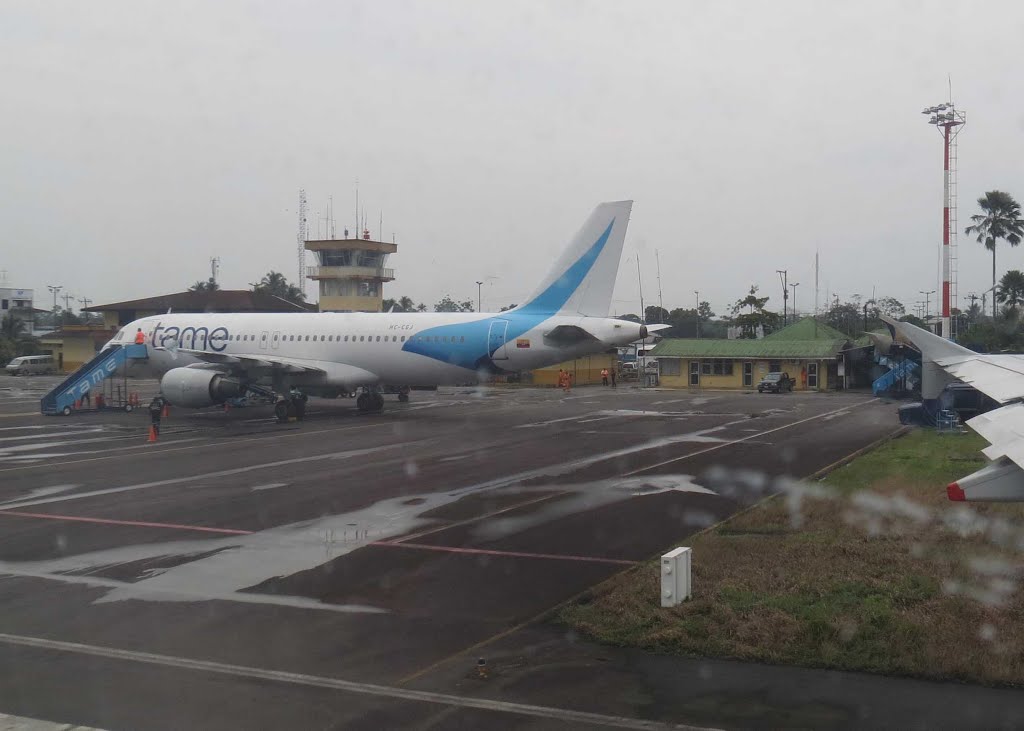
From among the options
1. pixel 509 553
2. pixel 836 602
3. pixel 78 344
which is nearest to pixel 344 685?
pixel 509 553

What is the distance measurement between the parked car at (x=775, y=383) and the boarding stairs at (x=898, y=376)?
2449 cm

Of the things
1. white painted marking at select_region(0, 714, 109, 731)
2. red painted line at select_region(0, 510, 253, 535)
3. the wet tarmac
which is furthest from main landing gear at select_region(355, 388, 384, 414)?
white painted marking at select_region(0, 714, 109, 731)

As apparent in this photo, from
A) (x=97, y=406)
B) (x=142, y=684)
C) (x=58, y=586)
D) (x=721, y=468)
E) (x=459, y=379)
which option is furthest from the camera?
(x=97, y=406)

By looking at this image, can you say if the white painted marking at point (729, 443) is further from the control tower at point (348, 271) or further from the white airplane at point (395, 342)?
the control tower at point (348, 271)

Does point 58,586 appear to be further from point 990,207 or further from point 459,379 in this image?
point 990,207

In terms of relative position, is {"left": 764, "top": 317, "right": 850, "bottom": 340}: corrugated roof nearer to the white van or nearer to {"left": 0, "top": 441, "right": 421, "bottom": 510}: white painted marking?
{"left": 0, "top": 441, "right": 421, "bottom": 510}: white painted marking

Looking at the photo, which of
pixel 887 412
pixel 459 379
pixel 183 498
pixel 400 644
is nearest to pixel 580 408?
pixel 459 379

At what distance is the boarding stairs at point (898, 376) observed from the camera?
22.2m

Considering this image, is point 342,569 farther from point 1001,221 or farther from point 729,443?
point 1001,221

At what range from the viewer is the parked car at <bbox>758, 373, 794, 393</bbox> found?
5231 centimetres

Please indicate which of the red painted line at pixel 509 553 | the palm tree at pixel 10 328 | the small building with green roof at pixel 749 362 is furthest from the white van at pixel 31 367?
the red painted line at pixel 509 553

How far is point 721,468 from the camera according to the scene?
20234mm

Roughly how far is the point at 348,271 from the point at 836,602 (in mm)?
58893

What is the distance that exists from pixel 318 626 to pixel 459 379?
2401cm
